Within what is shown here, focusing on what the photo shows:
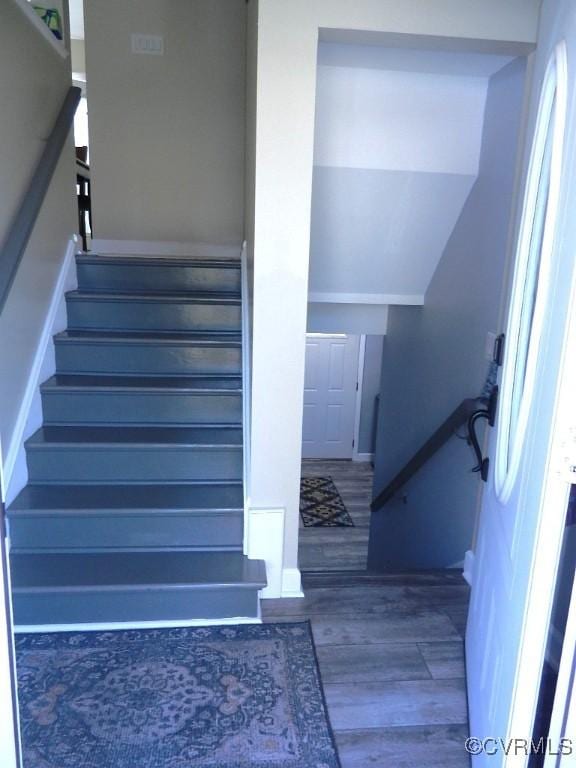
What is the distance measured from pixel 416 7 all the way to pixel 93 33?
2.60m

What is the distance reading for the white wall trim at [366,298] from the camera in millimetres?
3262

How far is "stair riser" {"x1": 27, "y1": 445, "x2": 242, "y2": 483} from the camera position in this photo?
7.51 ft

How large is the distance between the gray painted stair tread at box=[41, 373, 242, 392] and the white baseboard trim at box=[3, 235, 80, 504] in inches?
2.8

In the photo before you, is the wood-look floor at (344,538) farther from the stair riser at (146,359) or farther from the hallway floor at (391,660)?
the stair riser at (146,359)

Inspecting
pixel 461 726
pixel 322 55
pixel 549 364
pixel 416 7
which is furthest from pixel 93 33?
pixel 461 726

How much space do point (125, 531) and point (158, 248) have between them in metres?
2.31

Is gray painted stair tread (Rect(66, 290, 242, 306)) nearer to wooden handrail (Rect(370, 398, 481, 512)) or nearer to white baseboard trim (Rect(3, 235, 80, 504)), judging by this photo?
white baseboard trim (Rect(3, 235, 80, 504))

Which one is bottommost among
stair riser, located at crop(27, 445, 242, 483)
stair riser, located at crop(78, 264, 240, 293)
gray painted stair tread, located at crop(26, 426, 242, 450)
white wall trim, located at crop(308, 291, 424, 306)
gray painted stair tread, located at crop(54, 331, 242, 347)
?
stair riser, located at crop(27, 445, 242, 483)

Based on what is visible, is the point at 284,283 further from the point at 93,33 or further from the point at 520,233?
the point at 93,33

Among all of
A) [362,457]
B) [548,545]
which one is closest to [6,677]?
[548,545]

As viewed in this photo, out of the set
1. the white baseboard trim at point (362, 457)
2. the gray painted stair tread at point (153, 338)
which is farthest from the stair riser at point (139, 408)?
the white baseboard trim at point (362, 457)

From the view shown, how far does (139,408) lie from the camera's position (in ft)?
8.26

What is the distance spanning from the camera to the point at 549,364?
106 cm

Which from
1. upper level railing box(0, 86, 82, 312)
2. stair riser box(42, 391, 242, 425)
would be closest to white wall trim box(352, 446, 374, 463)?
stair riser box(42, 391, 242, 425)
